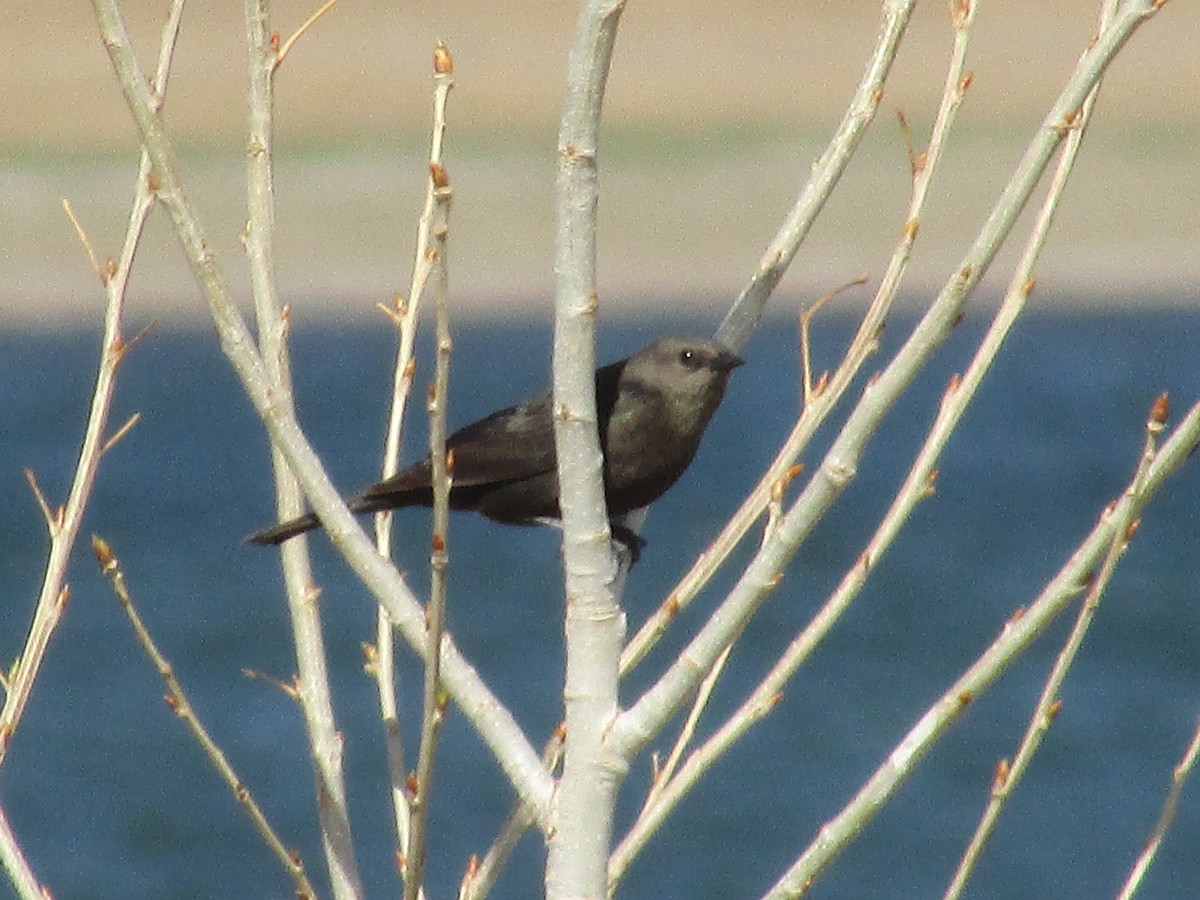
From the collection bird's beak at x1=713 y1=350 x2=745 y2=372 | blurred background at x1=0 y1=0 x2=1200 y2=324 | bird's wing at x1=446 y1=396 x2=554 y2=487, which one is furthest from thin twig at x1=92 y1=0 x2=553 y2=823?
blurred background at x1=0 y1=0 x2=1200 y2=324

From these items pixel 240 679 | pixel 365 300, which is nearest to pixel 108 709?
pixel 240 679

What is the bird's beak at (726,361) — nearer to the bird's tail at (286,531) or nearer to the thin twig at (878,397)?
the bird's tail at (286,531)

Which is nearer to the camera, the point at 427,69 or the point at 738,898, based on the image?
the point at 738,898

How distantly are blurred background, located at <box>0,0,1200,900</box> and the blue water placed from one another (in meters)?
0.04

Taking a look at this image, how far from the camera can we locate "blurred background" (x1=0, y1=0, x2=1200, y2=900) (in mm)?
11906

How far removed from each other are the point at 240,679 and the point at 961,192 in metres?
13.3

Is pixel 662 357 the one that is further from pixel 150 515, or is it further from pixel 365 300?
pixel 365 300

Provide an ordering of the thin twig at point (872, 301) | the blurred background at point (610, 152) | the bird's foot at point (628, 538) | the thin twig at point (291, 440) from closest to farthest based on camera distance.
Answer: the thin twig at point (291, 440)
the thin twig at point (872, 301)
the bird's foot at point (628, 538)
the blurred background at point (610, 152)

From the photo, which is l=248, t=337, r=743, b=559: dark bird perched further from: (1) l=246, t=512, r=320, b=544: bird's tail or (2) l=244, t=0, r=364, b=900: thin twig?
(2) l=244, t=0, r=364, b=900: thin twig

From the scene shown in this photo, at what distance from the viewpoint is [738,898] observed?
10.8 m

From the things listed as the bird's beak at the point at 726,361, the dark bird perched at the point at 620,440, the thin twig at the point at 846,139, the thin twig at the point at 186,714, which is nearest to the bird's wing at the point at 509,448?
the dark bird perched at the point at 620,440

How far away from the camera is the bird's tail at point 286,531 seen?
3158 millimetres

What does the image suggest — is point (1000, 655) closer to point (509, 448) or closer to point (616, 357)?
point (509, 448)

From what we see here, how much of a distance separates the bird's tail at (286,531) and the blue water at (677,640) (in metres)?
6.79
